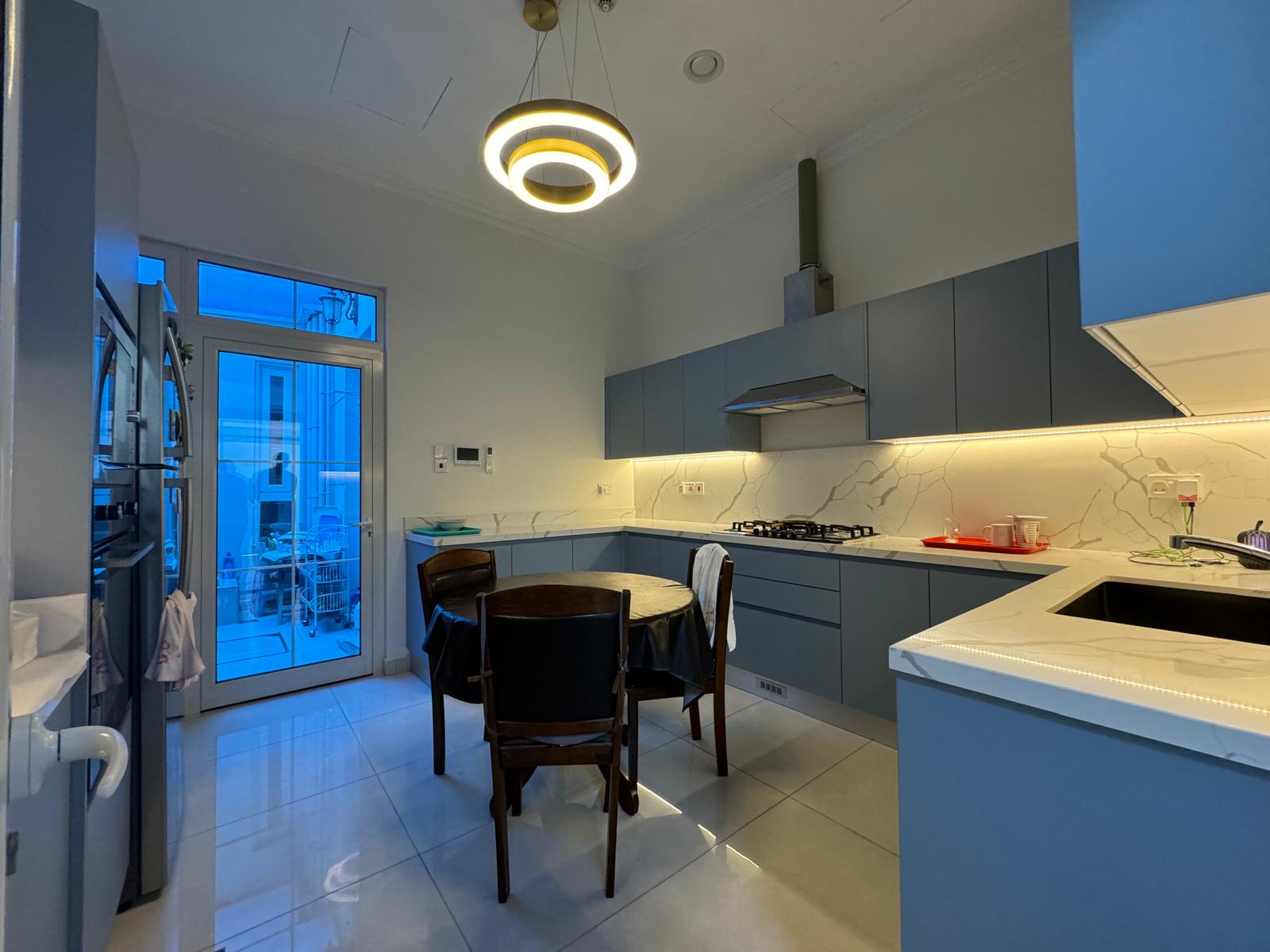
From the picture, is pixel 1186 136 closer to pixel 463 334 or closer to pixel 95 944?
pixel 95 944

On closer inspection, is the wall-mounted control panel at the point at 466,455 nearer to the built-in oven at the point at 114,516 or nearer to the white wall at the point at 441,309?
the white wall at the point at 441,309

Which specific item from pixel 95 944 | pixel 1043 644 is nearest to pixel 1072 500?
pixel 1043 644

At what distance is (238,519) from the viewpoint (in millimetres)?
3148

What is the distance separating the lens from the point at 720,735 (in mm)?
2234

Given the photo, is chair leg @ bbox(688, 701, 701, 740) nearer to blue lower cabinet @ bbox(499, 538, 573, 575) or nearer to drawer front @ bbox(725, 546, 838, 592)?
drawer front @ bbox(725, 546, 838, 592)

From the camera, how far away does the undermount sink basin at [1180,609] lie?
146 centimetres

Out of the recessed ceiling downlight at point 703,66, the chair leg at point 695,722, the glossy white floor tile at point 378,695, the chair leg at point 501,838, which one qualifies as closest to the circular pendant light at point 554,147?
the recessed ceiling downlight at point 703,66

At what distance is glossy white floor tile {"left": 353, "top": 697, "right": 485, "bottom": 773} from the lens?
2.47 metres

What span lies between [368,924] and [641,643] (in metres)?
1.11

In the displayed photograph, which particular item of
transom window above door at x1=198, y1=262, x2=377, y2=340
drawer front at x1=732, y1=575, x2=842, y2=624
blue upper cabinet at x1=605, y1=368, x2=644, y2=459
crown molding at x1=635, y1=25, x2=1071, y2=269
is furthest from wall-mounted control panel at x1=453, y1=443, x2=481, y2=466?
crown molding at x1=635, y1=25, x2=1071, y2=269

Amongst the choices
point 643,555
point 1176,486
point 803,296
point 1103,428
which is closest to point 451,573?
point 643,555

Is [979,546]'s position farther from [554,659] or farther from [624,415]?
[624,415]

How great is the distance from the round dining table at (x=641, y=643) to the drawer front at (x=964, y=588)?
1007 mm

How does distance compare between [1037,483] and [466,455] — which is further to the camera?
[466,455]
